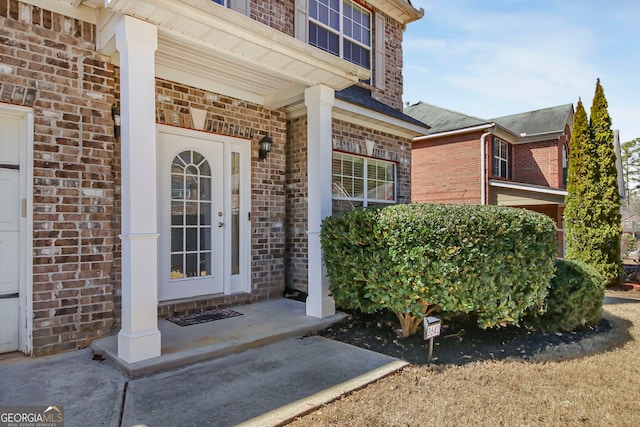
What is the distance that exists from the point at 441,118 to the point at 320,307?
11.6m

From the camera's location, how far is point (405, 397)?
110 inches

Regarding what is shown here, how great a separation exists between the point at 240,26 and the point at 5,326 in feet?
11.2

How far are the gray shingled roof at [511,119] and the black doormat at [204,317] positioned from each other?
1083 centimetres

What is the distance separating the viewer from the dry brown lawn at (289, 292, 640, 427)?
2469mm

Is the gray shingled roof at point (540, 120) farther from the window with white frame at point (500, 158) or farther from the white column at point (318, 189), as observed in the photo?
the white column at point (318, 189)

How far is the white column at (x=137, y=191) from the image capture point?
3006 mm

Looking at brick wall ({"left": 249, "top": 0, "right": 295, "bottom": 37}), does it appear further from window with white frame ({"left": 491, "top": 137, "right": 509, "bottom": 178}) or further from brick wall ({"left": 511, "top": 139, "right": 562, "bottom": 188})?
brick wall ({"left": 511, "top": 139, "right": 562, "bottom": 188})

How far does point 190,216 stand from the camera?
4707mm

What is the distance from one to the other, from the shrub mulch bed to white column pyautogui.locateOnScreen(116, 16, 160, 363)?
1944 millimetres

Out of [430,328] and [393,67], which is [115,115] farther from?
[393,67]

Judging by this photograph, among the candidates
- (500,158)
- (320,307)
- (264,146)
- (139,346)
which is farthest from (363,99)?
(500,158)

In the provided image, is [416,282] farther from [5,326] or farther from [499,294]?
[5,326]

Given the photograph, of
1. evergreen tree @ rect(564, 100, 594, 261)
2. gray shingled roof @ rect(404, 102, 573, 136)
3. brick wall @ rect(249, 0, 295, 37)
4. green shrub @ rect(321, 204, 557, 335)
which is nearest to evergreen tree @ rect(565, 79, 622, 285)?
evergreen tree @ rect(564, 100, 594, 261)

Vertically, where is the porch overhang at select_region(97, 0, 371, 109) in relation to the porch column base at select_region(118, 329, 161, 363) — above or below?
above
